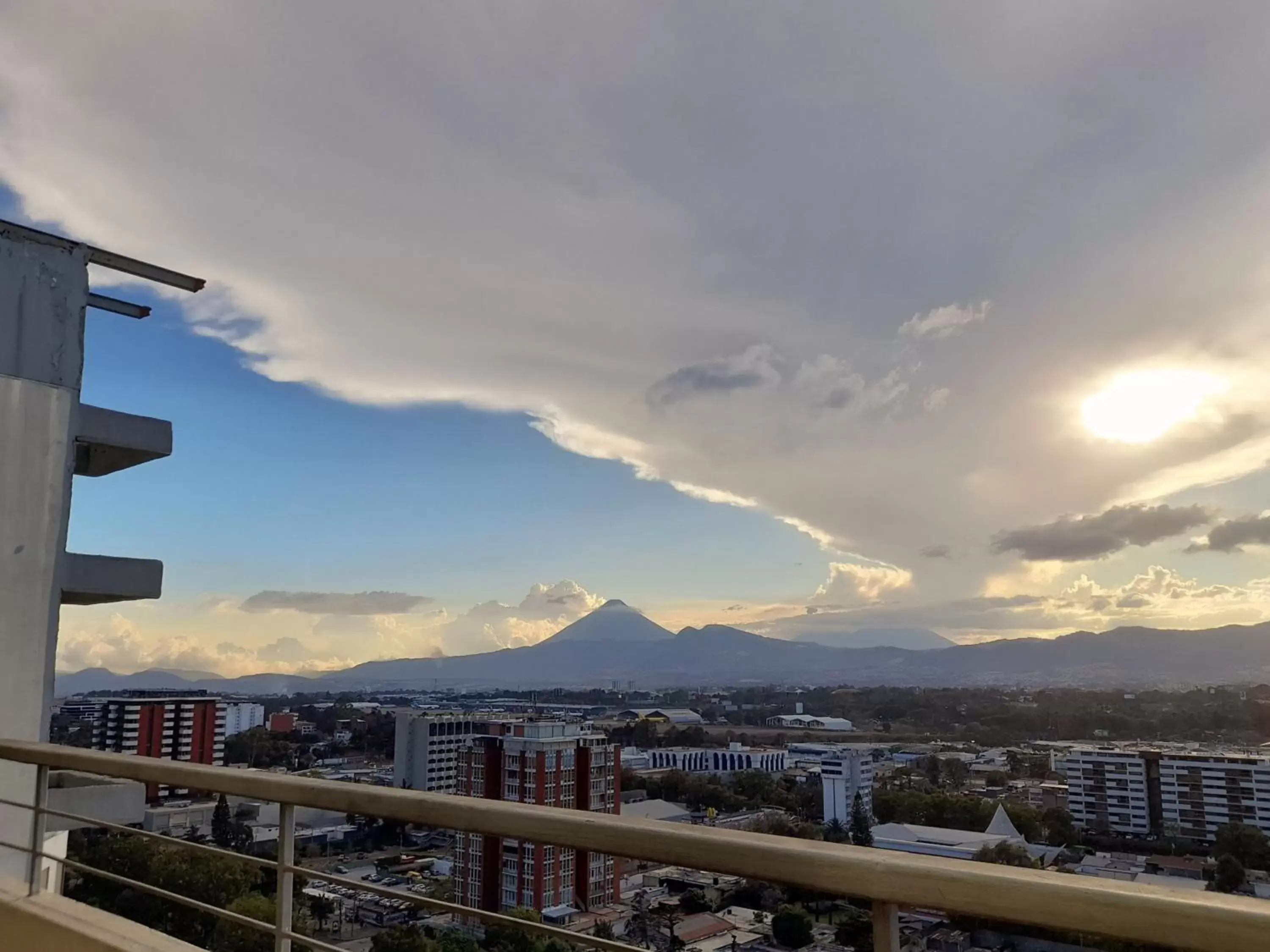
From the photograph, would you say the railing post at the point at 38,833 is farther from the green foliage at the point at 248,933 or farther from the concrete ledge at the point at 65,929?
the green foliage at the point at 248,933

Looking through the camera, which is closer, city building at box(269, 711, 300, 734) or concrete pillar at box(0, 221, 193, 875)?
concrete pillar at box(0, 221, 193, 875)

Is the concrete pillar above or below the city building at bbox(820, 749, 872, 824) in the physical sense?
above

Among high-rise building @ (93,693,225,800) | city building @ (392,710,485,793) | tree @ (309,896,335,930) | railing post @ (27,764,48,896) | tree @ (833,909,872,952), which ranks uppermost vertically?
tree @ (833,909,872,952)

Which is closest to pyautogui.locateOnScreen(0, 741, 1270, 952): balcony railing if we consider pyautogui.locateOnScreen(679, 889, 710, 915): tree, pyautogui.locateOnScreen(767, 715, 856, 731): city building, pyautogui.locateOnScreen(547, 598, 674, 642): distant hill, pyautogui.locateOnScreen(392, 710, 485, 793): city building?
pyautogui.locateOnScreen(679, 889, 710, 915): tree

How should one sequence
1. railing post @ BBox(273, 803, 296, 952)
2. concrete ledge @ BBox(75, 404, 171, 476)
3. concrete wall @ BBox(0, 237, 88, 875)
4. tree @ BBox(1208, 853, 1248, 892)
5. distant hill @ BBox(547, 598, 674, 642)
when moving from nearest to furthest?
tree @ BBox(1208, 853, 1248, 892), railing post @ BBox(273, 803, 296, 952), concrete wall @ BBox(0, 237, 88, 875), concrete ledge @ BBox(75, 404, 171, 476), distant hill @ BBox(547, 598, 674, 642)

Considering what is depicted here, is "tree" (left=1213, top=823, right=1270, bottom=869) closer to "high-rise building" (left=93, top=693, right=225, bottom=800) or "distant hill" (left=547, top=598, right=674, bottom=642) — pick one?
"high-rise building" (left=93, top=693, right=225, bottom=800)

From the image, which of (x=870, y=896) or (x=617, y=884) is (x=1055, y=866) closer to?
(x=870, y=896)

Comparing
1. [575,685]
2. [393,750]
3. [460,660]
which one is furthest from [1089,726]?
[460,660]

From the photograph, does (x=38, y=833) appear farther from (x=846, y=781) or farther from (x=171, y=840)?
(x=846, y=781)

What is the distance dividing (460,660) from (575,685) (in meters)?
18.0

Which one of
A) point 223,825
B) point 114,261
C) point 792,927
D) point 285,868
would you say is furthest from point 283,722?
point 792,927

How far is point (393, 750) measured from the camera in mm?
26359

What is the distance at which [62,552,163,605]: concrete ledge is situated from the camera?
5969mm

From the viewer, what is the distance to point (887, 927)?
1003 mm
